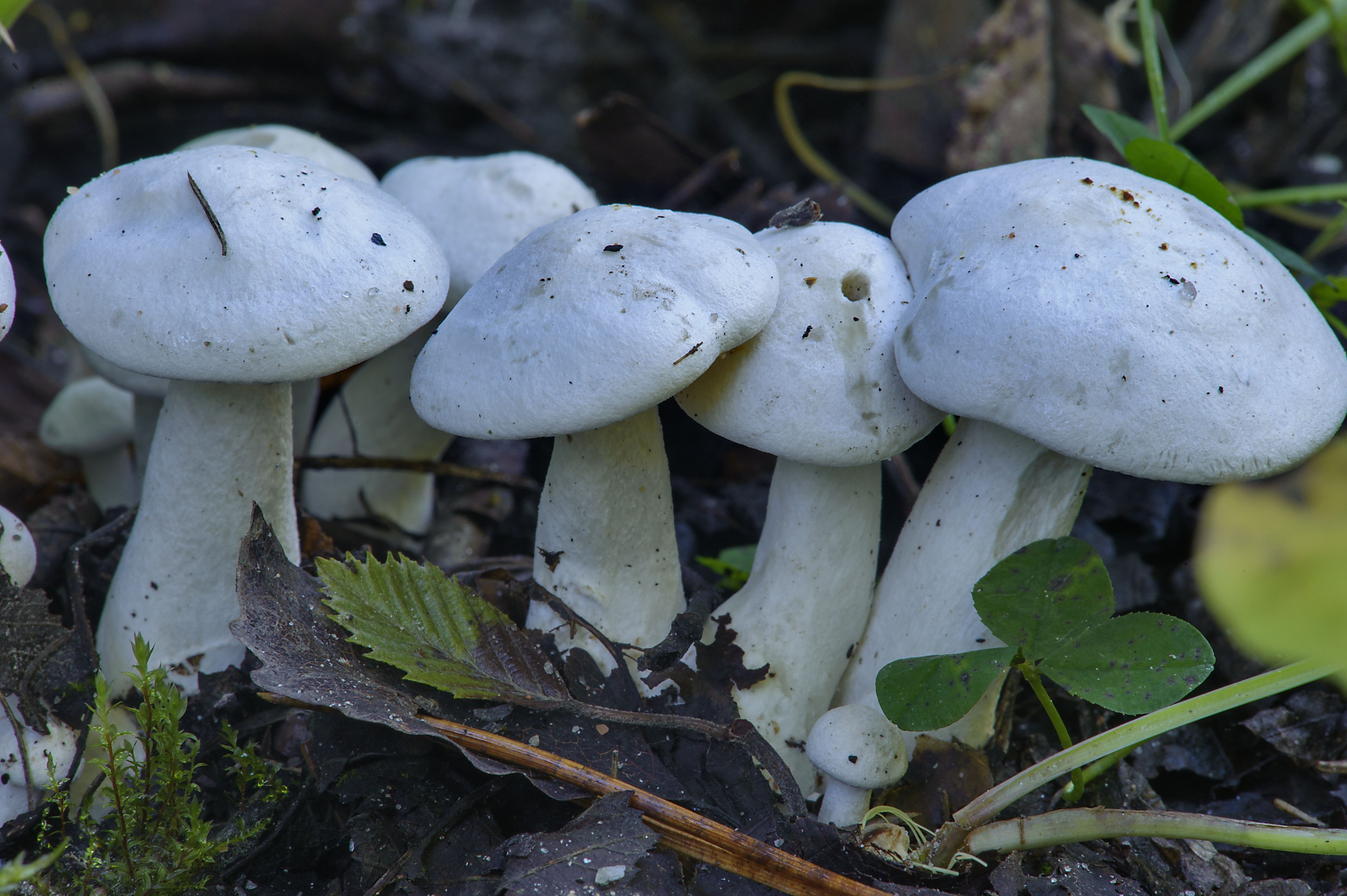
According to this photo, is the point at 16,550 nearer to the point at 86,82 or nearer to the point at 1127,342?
the point at 1127,342

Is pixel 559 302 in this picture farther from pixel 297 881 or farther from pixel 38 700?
pixel 38 700

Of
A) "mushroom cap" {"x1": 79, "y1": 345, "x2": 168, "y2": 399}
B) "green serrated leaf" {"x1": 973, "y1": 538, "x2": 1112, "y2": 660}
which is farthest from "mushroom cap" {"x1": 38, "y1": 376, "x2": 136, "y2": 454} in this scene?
"green serrated leaf" {"x1": 973, "y1": 538, "x2": 1112, "y2": 660}

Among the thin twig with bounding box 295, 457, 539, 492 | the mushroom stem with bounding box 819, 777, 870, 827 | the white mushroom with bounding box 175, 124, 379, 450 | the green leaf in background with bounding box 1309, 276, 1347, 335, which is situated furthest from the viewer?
the thin twig with bounding box 295, 457, 539, 492

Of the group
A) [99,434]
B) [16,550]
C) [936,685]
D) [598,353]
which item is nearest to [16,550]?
[16,550]

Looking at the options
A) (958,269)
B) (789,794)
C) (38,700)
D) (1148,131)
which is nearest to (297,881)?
(38,700)

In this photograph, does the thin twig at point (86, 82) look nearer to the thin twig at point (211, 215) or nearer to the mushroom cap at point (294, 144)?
the mushroom cap at point (294, 144)

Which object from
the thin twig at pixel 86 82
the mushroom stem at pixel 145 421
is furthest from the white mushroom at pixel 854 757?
the thin twig at pixel 86 82

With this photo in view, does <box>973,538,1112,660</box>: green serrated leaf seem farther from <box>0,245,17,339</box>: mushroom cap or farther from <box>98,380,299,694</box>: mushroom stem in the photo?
<box>0,245,17,339</box>: mushroom cap
